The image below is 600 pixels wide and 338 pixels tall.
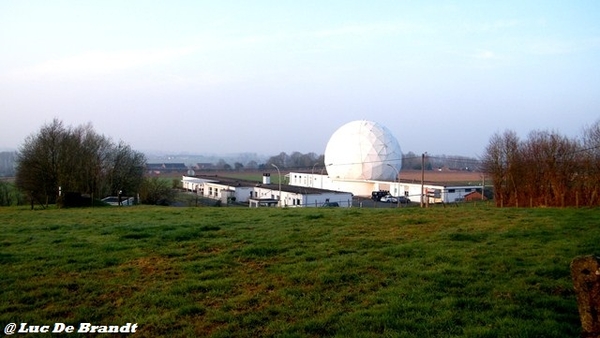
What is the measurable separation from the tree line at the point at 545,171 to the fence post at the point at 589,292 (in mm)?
21479

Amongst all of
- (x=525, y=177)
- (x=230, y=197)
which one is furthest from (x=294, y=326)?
(x=230, y=197)

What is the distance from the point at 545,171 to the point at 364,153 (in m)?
32.3

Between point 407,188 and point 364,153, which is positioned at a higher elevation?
point 364,153

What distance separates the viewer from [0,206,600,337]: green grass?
5.32 m

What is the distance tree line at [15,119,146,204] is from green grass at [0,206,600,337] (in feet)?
93.1

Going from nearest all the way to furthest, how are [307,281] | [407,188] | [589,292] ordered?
1. [589,292]
2. [307,281]
3. [407,188]

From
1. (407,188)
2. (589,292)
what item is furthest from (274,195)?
(589,292)

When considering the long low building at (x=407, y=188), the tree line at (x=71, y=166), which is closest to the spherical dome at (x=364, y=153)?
the long low building at (x=407, y=188)

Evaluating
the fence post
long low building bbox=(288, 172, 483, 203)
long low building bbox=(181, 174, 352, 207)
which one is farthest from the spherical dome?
the fence post

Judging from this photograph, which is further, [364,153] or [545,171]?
[364,153]

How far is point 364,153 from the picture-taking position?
58469mm

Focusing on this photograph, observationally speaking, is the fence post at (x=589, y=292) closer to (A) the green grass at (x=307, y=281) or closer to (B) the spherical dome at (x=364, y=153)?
(A) the green grass at (x=307, y=281)

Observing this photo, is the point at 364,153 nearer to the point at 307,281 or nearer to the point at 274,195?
the point at 274,195

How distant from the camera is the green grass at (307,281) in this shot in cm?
532
